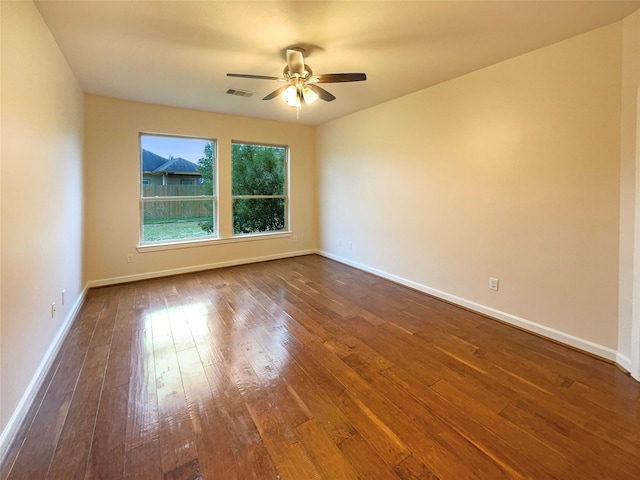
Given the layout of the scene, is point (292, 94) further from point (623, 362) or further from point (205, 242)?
point (623, 362)

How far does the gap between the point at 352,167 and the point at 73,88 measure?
12.0 ft

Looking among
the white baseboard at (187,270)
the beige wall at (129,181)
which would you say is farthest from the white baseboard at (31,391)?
the beige wall at (129,181)

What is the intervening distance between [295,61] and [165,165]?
9.51 feet

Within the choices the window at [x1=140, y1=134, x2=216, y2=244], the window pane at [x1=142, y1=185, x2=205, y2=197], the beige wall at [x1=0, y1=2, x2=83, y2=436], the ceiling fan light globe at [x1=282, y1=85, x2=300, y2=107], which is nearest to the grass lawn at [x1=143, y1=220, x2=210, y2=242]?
the window at [x1=140, y1=134, x2=216, y2=244]

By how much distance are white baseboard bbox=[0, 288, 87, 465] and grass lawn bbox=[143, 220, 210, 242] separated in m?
1.80

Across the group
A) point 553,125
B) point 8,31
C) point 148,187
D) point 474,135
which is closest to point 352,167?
point 474,135

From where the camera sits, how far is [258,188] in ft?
17.6

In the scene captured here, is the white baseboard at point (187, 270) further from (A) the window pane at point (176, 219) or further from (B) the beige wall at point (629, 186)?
(B) the beige wall at point (629, 186)

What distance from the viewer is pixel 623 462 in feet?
4.63

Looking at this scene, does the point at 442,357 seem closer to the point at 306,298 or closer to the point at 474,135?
the point at 306,298

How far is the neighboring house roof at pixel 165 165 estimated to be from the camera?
4348 mm

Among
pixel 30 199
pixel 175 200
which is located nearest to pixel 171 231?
pixel 175 200

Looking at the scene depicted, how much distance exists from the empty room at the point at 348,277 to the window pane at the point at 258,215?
1222mm

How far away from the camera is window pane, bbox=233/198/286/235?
17.1 feet
